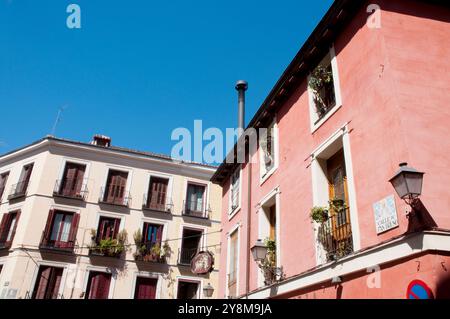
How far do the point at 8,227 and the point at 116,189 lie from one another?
6.98 metres

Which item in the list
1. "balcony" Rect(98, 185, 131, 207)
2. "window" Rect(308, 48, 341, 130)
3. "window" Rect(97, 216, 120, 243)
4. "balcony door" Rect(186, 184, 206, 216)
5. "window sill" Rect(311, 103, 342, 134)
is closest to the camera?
"window sill" Rect(311, 103, 342, 134)

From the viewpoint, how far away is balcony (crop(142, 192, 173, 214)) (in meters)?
27.4

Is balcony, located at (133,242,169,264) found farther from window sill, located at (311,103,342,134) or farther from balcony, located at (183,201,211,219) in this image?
window sill, located at (311,103,342,134)

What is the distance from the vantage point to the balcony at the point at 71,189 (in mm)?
25906

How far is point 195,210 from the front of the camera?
2862cm

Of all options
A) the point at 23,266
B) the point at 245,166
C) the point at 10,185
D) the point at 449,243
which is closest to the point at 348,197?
the point at 449,243

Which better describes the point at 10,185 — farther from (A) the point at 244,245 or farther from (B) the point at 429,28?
(B) the point at 429,28

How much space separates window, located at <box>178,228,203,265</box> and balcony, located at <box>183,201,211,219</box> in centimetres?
108

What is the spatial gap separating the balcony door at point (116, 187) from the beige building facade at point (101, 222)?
7 cm

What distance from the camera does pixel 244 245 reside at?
12.6 metres

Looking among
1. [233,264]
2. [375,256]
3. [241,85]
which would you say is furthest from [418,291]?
[233,264]

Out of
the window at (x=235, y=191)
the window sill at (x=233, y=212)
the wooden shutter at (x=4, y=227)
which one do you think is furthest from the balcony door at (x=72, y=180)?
the window sill at (x=233, y=212)

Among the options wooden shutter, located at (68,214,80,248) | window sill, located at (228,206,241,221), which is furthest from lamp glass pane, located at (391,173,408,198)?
wooden shutter, located at (68,214,80,248)
